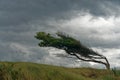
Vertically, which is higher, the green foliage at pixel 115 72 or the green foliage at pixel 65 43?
the green foliage at pixel 65 43

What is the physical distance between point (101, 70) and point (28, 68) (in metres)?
16.0

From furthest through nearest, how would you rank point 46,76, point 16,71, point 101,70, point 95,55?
1. point 95,55
2. point 101,70
3. point 46,76
4. point 16,71

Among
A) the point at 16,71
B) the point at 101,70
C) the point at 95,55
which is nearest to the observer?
the point at 16,71

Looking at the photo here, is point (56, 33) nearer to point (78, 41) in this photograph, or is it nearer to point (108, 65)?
point (78, 41)

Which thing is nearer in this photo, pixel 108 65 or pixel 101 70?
pixel 101 70

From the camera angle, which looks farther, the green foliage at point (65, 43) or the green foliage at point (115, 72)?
the green foliage at point (65, 43)

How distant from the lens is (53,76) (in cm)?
1842

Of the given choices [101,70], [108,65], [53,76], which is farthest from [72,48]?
[53,76]

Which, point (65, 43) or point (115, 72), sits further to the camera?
point (65, 43)

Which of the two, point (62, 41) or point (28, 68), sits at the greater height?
point (62, 41)

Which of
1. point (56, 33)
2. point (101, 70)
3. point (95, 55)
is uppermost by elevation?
point (56, 33)

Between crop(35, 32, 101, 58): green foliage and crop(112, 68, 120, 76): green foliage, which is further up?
crop(35, 32, 101, 58): green foliage

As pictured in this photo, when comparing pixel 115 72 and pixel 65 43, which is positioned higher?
pixel 65 43

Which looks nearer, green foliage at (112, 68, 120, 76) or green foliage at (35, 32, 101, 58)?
green foliage at (112, 68, 120, 76)
